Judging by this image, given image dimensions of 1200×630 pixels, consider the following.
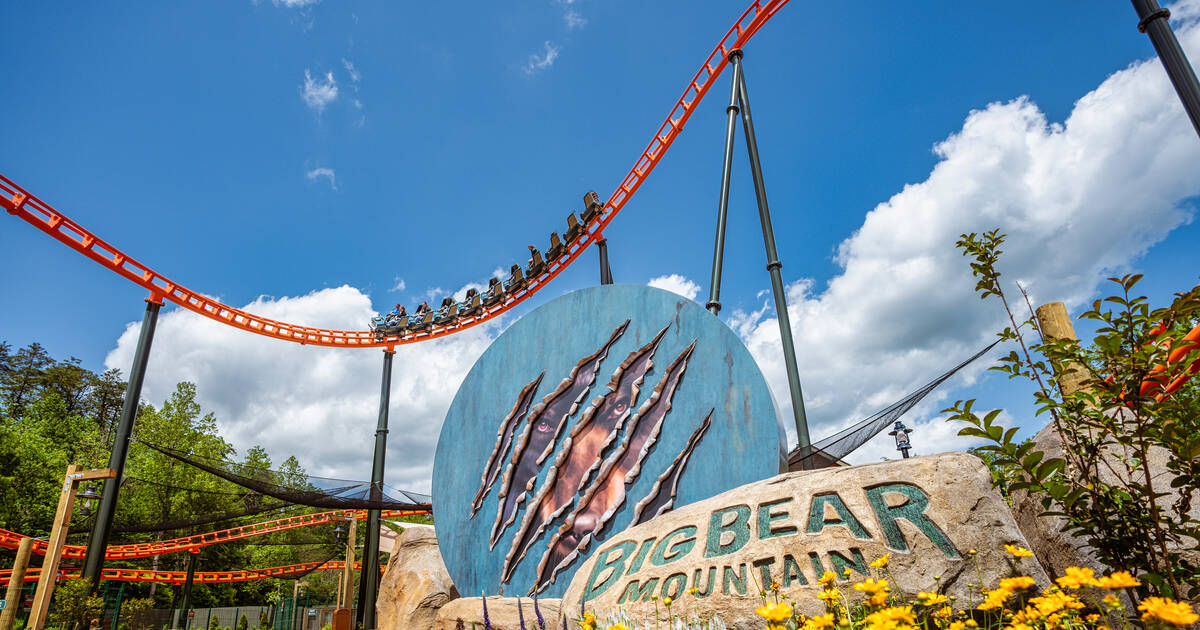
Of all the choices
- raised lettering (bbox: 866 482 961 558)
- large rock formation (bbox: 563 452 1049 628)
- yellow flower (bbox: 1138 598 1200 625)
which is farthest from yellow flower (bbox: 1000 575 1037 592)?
raised lettering (bbox: 866 482 961 558)

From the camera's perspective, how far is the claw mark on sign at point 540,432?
625 cm

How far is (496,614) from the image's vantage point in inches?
164

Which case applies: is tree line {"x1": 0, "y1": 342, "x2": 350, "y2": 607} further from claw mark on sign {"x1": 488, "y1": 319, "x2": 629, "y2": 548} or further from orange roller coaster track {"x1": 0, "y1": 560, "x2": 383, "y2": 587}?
claw mark on sign {"x1": 488, "y1": 319, "x2": 629, "y2": 548}

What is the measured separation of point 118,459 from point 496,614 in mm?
9059

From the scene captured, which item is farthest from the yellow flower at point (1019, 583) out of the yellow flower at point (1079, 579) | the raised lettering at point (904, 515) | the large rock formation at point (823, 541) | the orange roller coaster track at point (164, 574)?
the orange roller coaster track at point (164, 574)

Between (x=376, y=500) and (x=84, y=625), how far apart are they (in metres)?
5.34

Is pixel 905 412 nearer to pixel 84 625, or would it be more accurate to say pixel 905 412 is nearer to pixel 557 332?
pixel 557 332

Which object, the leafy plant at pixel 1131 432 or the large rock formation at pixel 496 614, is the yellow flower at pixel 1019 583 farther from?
the large rock formation at pixel 496 614

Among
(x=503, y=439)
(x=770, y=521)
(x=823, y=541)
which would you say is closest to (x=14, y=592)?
(x=503, y=439)

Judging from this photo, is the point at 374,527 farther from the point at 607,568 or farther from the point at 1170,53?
the point at 1170,53

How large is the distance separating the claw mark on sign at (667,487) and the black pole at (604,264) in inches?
208

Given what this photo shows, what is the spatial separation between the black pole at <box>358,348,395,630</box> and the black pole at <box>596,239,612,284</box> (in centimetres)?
591

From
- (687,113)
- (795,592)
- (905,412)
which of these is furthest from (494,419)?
(687,113)

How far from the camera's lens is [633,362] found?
6.15 m
